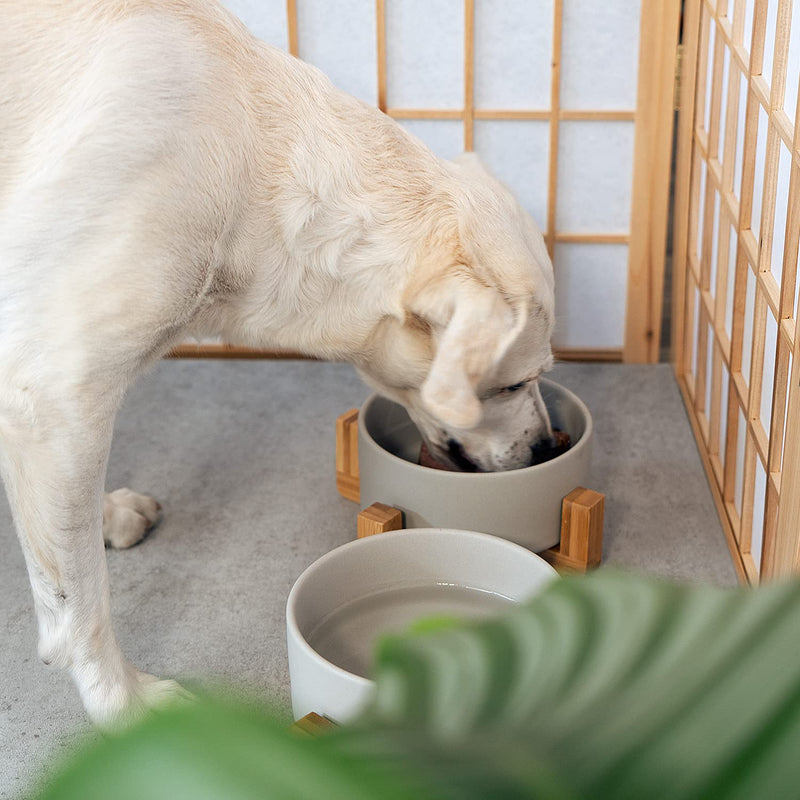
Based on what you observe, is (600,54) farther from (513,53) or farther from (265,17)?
(265,17)

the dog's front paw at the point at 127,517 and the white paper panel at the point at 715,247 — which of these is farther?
the white paper panel at the point at 715,247

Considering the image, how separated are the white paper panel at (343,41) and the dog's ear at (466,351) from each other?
1.04m

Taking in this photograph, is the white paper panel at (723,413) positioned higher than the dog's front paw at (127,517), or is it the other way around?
the white paper panel at (723,413)

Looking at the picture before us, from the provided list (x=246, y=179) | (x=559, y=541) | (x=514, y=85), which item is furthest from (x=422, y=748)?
(x=514, y=85)

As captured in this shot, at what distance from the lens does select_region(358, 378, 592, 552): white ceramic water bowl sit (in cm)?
151

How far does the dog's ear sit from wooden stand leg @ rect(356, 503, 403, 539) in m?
0.34

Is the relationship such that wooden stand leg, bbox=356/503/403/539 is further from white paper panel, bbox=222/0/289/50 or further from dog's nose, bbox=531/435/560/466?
white paper panel, bbox=222/0/289/50

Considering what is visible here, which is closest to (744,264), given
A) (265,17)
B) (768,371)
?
(768,371)

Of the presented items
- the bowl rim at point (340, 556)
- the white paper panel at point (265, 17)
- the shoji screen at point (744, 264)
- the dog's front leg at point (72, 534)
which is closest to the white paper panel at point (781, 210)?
the shoji screen at point (744, 264)

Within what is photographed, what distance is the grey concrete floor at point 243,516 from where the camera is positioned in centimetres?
146

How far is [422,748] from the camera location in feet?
0.71

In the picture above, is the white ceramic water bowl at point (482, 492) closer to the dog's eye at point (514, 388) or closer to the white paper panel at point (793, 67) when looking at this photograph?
the dog's eye at point (514, 388)

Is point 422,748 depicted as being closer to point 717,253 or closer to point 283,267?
point 283,267

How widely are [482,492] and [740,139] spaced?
0.72 m
